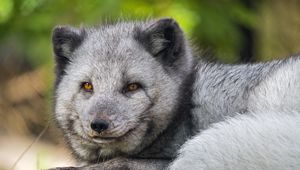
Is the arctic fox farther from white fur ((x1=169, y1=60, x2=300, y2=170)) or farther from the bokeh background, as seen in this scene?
the bokeh background

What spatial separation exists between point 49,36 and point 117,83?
158 inches

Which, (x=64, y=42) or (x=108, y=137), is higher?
(x=64, y=42)

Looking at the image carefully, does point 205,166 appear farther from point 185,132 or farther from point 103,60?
point 103,60

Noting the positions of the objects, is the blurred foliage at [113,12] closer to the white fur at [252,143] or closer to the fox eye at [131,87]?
the fox eye at [131,87]

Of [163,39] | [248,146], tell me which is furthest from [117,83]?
[248,146]

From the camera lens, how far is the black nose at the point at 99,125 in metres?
5.82

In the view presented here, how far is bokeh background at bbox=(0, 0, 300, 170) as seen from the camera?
31.6ft

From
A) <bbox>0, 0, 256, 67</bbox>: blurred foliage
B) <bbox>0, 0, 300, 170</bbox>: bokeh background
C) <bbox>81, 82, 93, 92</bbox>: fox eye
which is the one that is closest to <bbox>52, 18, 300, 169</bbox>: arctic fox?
<bbox>81, 82, 93, 92</bbox>: fox eye

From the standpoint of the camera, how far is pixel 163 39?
6504mm

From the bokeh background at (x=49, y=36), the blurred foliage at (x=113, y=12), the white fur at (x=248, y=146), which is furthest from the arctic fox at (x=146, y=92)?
the blurred foliage at (x=113, y=12)

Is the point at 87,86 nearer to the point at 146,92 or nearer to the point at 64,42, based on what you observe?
the point at 146,92

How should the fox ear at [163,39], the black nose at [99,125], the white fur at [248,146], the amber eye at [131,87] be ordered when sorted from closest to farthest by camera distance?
the white fur at [248,146] → the black nose at [99,125] → the amber eye at [131,87] → the fox ear at [163,39]

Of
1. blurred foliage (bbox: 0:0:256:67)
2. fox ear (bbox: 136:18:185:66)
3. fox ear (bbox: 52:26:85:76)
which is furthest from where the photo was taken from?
blurred foliage (bbox: 0:0:256:67)

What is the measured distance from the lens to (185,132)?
6199mm
